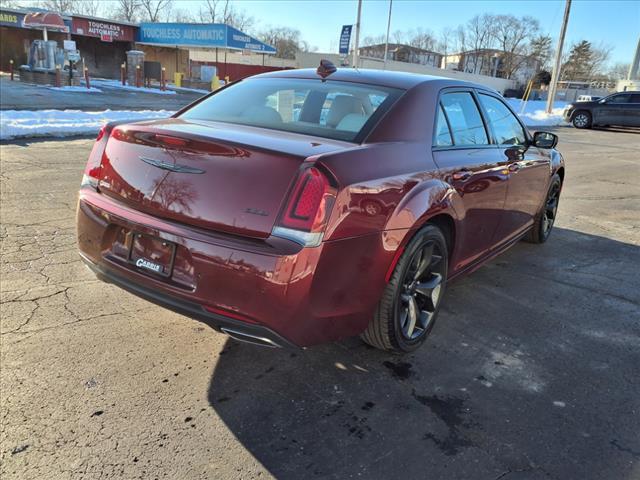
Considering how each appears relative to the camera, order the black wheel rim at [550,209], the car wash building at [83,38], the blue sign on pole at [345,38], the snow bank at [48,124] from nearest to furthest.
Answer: the black wheel rim at [550,209], the snow bank at [48,124], the blue sign on pole at [345,38], the car wash building at [83,38]

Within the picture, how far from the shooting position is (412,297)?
313 cm

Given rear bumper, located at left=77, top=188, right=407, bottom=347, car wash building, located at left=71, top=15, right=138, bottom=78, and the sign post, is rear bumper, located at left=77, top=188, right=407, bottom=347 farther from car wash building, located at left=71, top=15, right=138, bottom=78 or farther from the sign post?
car wash building, located at left=71, top=15, right=138, bottom=78

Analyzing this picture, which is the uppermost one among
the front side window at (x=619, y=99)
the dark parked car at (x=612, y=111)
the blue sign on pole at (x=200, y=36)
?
the blue sign on pole at (x=200, y=36)

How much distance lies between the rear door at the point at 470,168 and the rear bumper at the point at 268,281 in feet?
2.74

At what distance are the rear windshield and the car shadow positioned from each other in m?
1.36

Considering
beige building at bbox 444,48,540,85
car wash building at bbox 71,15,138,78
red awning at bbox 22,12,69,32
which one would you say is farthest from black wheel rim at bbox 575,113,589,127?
beige building at bbox 444,48,540,85

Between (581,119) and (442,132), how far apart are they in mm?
23613

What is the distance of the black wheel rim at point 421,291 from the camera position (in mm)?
3055

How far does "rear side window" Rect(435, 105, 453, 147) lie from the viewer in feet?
10.8

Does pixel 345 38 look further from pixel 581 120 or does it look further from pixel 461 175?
pixel 461 175

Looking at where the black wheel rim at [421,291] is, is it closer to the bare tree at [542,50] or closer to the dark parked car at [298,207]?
the dark parked car at [298,207]

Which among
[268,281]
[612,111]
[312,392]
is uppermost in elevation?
[612,111]

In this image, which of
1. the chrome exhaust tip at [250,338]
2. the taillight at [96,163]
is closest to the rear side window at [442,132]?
the chrome exhaust tip at [250,338]

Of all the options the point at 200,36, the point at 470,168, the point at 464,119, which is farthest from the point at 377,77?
the point at 200,36
